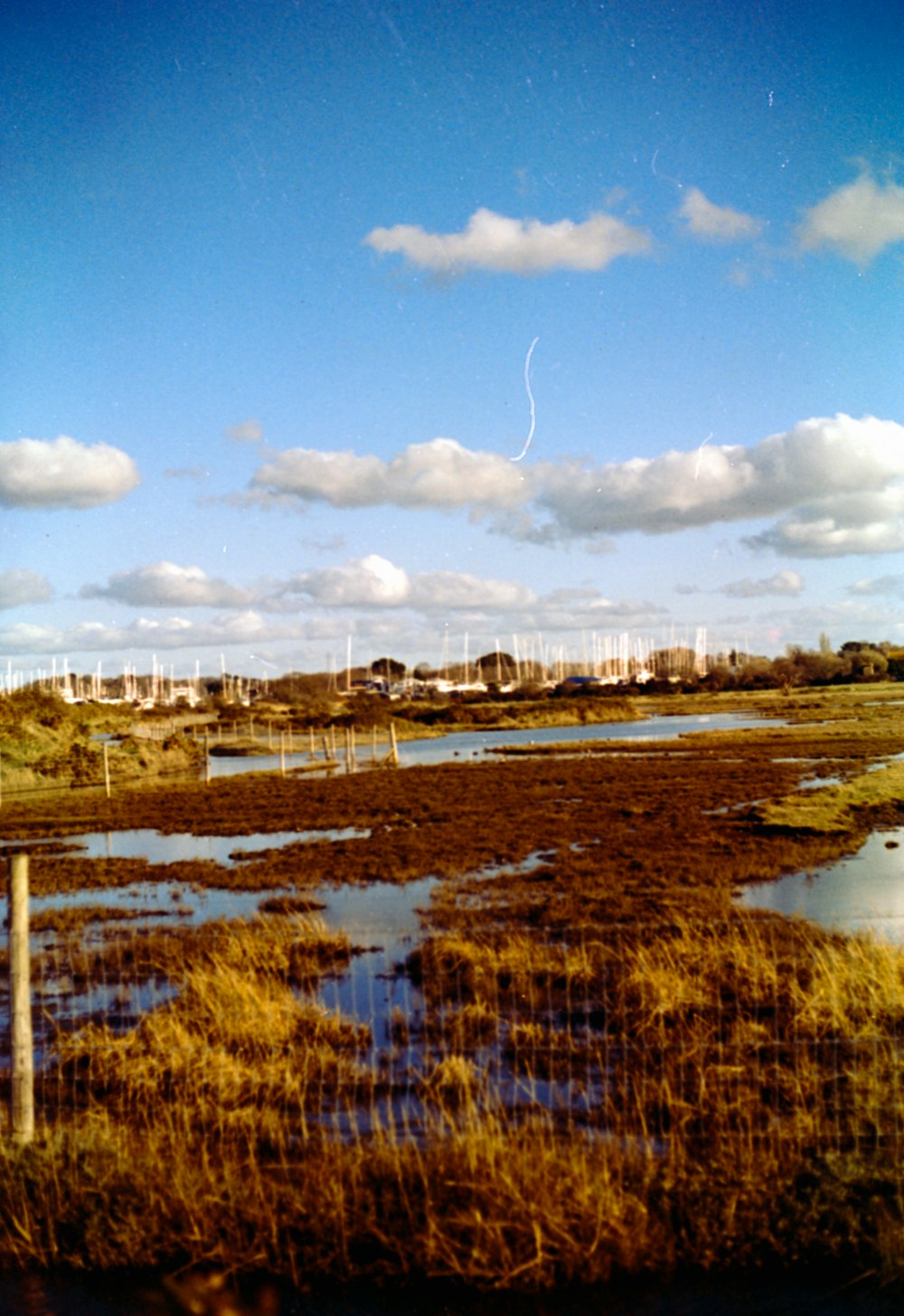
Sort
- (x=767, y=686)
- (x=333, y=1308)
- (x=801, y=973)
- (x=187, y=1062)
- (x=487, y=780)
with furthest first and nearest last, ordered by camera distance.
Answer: (x=767, y=686), (x=487, y=780), (x=801, y=973), (x=187, y=1062), (x=333, y=1308)

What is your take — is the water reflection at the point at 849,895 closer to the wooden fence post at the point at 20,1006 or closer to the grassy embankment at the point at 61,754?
the wooden fence post at the point at 20,1006

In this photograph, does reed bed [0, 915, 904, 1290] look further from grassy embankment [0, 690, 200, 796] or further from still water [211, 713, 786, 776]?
still water [211, 713, 786, 776]

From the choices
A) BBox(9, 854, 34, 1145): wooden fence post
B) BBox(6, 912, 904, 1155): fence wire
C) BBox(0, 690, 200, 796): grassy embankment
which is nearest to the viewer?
BBox(9, 854, 34, 1145): wooden fence post

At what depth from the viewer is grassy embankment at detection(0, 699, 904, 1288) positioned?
512 centimetres

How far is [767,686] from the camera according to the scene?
152375mm

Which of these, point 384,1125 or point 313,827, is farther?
point 313,827

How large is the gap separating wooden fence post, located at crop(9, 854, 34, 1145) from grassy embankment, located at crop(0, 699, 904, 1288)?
0.70 ft

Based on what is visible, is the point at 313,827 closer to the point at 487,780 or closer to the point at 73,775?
the point at 487,780

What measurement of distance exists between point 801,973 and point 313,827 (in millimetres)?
19224

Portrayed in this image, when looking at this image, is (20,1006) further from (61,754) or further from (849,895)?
(61,754)

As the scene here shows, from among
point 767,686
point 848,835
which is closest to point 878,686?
point 767,686

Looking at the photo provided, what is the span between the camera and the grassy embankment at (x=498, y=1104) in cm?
512

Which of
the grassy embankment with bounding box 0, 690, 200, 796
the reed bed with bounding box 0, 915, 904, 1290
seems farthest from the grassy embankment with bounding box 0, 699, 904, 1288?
the grassy embankment with bounding box 0, 690, 200, 796

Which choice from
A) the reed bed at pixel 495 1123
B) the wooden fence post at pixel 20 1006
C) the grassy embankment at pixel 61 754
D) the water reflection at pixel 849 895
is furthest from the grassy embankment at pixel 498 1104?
the grassy embankment at pixel 61 754
